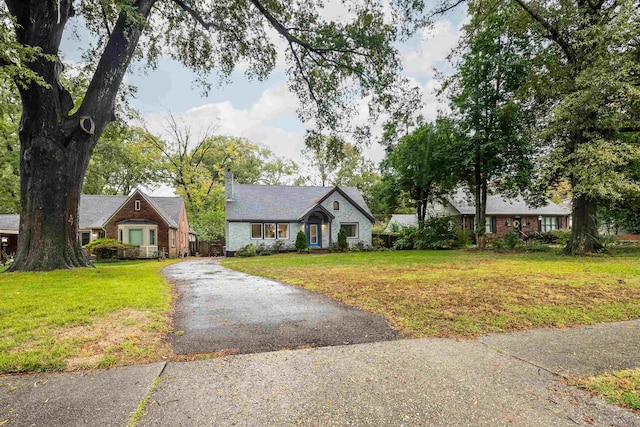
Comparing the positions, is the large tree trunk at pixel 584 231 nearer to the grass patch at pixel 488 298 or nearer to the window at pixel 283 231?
the grass patch at pixel 488 298

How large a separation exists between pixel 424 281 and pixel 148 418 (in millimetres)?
7596

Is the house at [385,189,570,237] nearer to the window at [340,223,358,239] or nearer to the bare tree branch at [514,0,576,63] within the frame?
the window at [340,223,358,239]

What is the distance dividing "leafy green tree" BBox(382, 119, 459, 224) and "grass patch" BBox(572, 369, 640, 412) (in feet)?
64.1

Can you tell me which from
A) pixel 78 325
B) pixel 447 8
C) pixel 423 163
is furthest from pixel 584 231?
pixel 78 325

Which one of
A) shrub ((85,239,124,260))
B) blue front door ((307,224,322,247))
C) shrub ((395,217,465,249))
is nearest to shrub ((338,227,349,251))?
blue front door ((307,224,322,247))

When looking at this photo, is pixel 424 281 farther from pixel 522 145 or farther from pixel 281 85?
pixel 522 145

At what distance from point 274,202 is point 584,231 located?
66.0 ft

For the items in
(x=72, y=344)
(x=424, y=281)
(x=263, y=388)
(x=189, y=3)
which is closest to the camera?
(x=263, y=388)

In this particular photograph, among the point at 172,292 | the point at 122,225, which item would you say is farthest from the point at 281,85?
the point at 122,225

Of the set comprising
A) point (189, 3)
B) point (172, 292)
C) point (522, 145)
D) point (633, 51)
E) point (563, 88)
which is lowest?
point (172, 292)

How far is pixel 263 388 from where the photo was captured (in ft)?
9.21

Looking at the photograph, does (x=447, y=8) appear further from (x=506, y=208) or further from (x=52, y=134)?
(x=506, y=208)

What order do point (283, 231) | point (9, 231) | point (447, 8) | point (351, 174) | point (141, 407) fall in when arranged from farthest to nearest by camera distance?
point (351, 174), point (283, 231), point (9, 231), point (447, 8), point (141, 407)

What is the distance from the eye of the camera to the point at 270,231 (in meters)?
25.0
